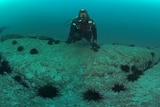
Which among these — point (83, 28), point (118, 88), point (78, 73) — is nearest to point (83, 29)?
point (83, 28)

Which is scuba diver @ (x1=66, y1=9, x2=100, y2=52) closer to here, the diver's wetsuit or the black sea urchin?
the diver's wetsuit

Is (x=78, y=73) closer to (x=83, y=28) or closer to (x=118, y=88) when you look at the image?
(x=118, y=88)

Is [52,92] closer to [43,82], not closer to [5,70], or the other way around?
[43,82]

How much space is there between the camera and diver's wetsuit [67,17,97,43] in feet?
92.4

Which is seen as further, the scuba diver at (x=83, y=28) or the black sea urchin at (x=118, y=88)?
the scuba diver at (x=83, y=28)

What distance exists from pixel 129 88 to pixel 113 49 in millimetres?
6360

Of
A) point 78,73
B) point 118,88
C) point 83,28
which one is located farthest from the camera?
point 83,28

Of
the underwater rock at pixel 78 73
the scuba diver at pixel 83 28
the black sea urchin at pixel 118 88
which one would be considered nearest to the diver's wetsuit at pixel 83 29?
the scuba diver at pixel 83 28

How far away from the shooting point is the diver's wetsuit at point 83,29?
1109 inches

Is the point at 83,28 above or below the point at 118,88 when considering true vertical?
above

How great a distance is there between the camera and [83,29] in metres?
28.3

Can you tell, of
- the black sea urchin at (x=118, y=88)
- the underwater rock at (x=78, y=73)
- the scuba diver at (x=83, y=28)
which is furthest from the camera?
the scuba diver at (x=83, y=28)

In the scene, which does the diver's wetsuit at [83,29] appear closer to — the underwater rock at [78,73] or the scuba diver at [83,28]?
the scuba diver at [83,28]

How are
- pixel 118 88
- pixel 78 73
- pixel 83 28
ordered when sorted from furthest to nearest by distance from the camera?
pixel 83 28, pixel 78 73, pixel 118 88
